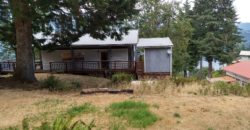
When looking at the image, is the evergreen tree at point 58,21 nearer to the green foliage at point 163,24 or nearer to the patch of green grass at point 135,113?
the patch of green grass at point 135,113

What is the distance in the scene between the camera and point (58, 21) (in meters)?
17.5

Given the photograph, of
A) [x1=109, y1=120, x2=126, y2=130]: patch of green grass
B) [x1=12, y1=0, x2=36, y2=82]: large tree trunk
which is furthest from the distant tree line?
[x1=109, y1=120, x2=126, y2=130]: patch of green grass

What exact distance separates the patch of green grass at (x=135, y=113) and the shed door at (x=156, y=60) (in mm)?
18198

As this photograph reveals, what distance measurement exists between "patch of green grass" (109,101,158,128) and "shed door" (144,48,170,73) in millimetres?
18198

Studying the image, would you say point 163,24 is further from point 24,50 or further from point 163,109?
point 163,109

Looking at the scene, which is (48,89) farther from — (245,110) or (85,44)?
(85,44)

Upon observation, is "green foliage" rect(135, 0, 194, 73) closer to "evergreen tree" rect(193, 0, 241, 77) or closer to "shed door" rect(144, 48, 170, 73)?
"evergreen tree" rect(193, 0, 241, 77)

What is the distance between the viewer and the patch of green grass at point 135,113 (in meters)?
7.94

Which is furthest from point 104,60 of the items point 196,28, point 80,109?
point 196,28

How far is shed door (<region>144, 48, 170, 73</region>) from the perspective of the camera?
27575 millimetres

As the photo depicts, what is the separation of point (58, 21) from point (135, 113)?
33.6ft

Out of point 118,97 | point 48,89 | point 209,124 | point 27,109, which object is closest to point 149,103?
point 118,97

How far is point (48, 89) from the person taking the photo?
48.0ft

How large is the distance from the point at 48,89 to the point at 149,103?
6.16m
